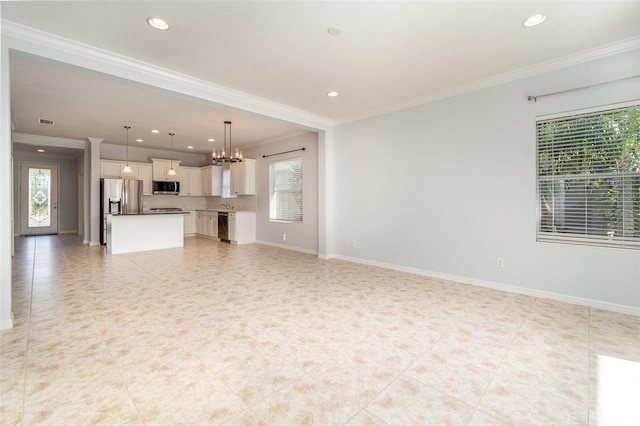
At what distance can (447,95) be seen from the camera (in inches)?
173

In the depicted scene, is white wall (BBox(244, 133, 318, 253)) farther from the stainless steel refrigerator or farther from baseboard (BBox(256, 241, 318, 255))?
the stainless steel refrigerator

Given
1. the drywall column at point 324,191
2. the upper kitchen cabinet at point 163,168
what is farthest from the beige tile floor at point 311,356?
the upper kitchen cabinet at point 163,168

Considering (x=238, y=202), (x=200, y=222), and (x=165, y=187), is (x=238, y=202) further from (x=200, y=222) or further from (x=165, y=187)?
(x=165, y=187)

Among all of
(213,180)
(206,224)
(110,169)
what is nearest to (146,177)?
(110,169)

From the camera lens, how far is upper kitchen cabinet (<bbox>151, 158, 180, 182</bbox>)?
8953mm

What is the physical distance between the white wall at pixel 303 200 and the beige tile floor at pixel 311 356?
274cm

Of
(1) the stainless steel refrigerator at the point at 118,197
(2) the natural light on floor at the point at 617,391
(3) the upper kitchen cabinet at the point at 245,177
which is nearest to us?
(2) the natural light on floor at the point at 617,391

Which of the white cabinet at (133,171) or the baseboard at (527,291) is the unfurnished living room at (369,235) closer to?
the baseboard at (527,291)

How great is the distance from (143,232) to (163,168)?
9.47 feet

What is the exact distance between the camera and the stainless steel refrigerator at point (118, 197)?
795 centimetres

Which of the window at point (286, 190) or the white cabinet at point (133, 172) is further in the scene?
the white cabinet at point (133, 172)

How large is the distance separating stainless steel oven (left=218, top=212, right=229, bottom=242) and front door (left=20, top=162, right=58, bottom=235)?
678cm

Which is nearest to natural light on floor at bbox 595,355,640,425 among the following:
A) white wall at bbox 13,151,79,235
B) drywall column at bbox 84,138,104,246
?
drywall column at bbox 84,138,104,246

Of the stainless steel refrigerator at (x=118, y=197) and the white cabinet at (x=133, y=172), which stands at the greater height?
the white cabinet at (x=133, y=172)
